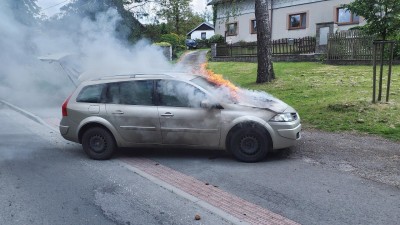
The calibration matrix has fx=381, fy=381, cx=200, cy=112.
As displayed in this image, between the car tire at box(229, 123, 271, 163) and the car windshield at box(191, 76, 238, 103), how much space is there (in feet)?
1.83

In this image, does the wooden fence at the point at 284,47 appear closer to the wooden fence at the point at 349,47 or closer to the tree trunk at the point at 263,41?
the wooden fence at the point at 349,47

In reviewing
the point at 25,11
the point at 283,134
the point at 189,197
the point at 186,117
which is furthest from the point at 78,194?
the point at 25,11

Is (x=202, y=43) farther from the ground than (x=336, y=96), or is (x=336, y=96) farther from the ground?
(x=202, y=43)

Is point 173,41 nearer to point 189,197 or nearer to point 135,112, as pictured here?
point 135,112

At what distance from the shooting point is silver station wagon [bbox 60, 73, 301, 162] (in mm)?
6160

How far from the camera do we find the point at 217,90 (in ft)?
21.7

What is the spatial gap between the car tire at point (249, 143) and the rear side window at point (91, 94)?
2485 millimetres

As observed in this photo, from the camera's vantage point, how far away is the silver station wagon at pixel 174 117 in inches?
243

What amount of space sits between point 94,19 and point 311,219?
9.17 m

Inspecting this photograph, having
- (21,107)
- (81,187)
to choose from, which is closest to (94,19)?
(21,107)

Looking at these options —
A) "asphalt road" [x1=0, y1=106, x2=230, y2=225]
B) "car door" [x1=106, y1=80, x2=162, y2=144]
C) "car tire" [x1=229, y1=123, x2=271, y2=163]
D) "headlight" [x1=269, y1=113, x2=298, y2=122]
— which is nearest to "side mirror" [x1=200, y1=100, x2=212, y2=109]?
"car tire" [x1=229, y1=123, x2=271, y2=163]

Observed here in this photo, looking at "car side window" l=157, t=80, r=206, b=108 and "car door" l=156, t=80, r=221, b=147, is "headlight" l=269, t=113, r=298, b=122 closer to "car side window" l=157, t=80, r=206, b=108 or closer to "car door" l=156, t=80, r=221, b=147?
"car door" l=156, t=80, r=221, b=147

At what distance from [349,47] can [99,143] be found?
14.0 metres

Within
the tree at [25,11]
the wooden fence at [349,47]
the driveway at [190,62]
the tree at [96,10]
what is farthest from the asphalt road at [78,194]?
the wooden fence at [349,47]
